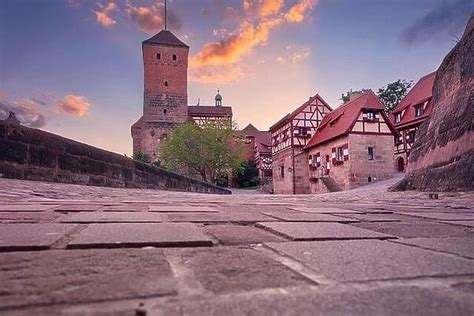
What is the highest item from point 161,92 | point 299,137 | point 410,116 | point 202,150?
point 161,92

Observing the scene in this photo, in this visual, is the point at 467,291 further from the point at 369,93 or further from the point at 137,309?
the point at 369,93

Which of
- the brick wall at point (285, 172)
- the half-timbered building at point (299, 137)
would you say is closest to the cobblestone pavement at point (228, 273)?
the half-timbered building at point (299, 137)

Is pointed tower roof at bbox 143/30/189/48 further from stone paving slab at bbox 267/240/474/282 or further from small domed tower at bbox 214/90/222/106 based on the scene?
stone paving slab at bbox 267/240/474/282

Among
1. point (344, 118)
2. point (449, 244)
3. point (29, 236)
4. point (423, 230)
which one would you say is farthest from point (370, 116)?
point (29, 236)

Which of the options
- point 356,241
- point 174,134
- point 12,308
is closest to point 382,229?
point 356,241

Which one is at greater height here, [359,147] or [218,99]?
[218,99]

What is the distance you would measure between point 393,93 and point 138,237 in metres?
46.5

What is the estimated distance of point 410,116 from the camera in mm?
27734

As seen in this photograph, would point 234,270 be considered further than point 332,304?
Yes

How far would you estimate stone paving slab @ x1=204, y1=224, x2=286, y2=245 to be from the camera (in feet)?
5.05

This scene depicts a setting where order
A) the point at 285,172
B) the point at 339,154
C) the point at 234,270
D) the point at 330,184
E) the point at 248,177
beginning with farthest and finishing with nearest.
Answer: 1. the point at 248,177
2. the point at 285,172
3. the point at 330,184
4. the point at 339,154
5. the point at 234,270

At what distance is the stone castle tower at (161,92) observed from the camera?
4644cm

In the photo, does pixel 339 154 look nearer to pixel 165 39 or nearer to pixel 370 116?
pixel 370 116

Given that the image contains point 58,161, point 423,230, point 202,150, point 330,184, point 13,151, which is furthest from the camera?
point 202,150
